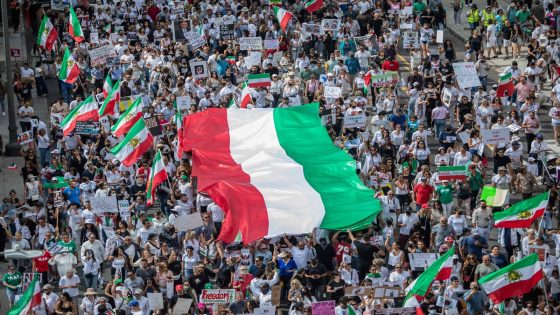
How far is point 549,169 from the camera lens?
38469mm

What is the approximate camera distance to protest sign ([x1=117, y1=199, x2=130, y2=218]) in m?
35.6

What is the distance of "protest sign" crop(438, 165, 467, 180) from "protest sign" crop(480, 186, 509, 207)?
2.47ft

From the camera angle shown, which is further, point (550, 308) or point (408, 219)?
point (408, 219)

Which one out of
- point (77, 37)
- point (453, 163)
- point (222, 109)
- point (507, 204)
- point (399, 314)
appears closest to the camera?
point (399, 314)

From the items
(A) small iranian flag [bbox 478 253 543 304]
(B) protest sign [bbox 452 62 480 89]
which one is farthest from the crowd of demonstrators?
(A) small iranian flag [bbox 478 253 543 304]

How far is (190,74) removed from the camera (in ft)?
148

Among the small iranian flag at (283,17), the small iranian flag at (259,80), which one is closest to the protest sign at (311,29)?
the small iranian flag at (283,17)

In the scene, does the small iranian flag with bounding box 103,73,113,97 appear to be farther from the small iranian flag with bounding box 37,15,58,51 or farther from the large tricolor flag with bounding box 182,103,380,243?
the small iranian flag with bounding box 37,15,58,51

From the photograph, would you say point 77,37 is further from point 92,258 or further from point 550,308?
point 550,308

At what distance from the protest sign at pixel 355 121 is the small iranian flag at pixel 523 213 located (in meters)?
7.63

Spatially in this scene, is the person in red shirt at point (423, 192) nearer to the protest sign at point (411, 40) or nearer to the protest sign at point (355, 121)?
the protest sign at point (355, 121)

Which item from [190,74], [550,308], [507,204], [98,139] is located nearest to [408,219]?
[507,204]

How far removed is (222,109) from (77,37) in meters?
8.42

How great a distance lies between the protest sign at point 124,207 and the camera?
117 ft
